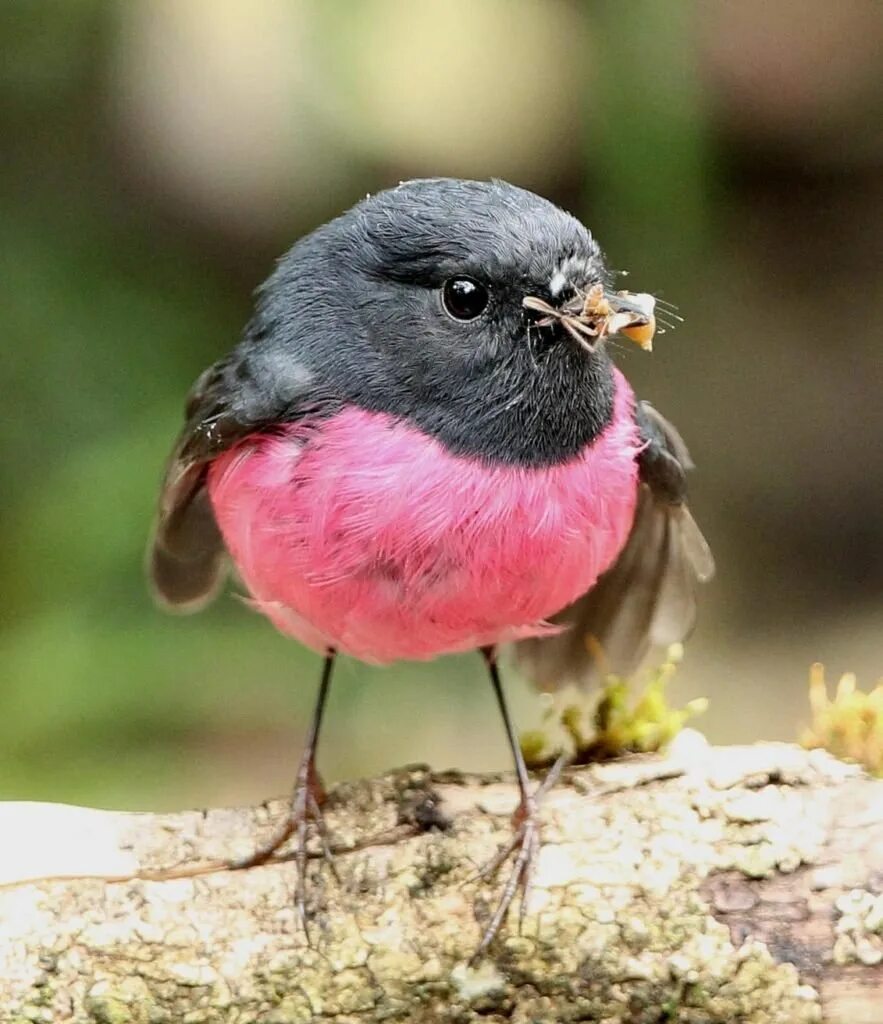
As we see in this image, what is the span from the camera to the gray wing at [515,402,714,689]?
2355 mm

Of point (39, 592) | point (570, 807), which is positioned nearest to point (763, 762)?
point (570, 807)

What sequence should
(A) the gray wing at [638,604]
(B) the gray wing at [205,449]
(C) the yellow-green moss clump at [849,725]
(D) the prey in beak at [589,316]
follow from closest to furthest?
(D) the prey in beak at [589,316] < (B) the gray wing at [205,449] < (C) the yellow-green moss clump at [849,725] < (A) the gray wing at [638,604]

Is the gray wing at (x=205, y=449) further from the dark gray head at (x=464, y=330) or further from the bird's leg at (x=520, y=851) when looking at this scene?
the bird's leg at (x=520, y=851)

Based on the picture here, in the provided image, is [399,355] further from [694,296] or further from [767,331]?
[767,331]

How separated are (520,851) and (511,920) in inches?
4.8

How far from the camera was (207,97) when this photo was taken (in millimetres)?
3758

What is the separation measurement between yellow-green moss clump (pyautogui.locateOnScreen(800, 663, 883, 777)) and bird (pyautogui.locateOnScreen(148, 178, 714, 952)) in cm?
Result: 50

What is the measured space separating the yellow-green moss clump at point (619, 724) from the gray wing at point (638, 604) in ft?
0.58

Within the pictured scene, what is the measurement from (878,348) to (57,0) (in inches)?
127

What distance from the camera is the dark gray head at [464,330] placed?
1.77m

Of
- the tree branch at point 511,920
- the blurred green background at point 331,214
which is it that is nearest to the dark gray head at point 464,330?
the tree branch at point 511,920

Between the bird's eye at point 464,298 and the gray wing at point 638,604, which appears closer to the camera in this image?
the bird's eye at point 464,298

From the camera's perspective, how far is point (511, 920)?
72.7 inches

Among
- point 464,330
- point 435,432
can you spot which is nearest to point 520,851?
point 435,432
